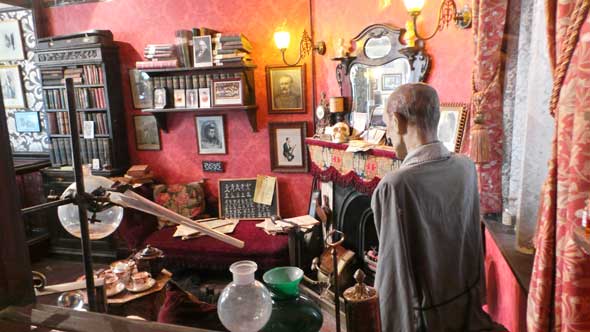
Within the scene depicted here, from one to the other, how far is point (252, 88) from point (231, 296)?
3503 mm

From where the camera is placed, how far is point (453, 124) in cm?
242

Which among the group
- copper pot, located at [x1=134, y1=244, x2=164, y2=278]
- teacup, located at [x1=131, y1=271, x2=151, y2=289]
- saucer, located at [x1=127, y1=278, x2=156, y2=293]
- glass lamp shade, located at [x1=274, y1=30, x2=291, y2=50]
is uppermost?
glass lamp shade, located at [x1=274, y1=30, x2=291, y2=50]

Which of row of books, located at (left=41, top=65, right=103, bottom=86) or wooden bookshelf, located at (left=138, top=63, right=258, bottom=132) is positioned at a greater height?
row of books, located at (left=41, top=65, right=103, bottom=86)

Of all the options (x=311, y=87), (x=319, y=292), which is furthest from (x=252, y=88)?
(x=319, y=292)

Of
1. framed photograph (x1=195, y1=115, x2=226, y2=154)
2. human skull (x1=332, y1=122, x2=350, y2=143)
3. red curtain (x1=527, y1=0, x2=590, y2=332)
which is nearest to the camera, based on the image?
red curtain (x1=527, y1=0, x2=590, y2=332)

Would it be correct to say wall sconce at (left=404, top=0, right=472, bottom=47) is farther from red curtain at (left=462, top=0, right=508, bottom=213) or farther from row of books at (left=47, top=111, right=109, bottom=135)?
row of books at (left=47, top=111, right=109, bottom=135)

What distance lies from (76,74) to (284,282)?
4.35 m

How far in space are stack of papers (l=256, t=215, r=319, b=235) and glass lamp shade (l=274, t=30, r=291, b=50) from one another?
67.2 inches

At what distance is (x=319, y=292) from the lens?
135 inches

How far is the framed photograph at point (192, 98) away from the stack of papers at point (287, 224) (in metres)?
1.49

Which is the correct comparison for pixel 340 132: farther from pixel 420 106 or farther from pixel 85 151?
pixel 85 151

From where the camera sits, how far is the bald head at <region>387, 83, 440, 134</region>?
1.43 meters

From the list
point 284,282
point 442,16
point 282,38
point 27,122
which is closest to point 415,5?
point 442,16

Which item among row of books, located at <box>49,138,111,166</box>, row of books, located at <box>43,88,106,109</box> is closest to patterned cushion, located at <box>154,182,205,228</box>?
row of books, located at <box>49,138,111,166</box>
